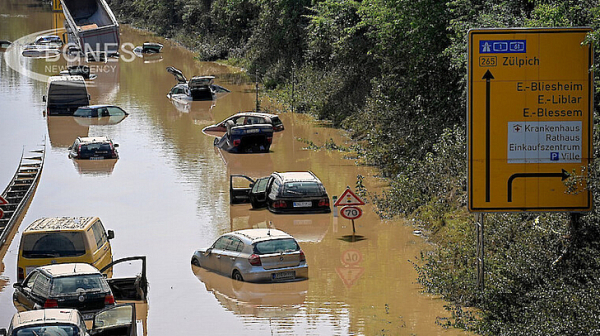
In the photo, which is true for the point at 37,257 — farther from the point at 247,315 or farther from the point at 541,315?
the point at 541,315

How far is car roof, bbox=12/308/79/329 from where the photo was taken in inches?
554

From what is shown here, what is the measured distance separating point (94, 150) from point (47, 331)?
2552cm

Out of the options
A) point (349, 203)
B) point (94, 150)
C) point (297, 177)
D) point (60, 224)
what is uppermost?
point (94, 150)

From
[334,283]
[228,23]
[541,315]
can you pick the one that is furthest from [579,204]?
[228,23]

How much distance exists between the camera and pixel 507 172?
652 inches

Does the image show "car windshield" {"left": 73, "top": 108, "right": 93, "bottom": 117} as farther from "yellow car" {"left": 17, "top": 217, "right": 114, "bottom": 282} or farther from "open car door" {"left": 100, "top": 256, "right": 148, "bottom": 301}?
"open car door" {"left": 100, "top": 256, "right": 148, "bottom": 301}

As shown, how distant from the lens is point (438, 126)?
3016 centimetres

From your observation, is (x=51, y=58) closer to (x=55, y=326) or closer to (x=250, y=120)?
(x=250, y=120)

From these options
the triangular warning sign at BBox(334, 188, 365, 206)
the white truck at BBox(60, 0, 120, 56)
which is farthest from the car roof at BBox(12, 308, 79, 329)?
the white truck at BBox(60, 0, 120, 56)

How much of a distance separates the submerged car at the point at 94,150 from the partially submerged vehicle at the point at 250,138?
5.01 m

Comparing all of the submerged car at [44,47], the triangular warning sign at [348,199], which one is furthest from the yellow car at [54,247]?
the submerged car at [44,47]

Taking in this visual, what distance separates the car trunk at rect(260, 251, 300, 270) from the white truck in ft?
196

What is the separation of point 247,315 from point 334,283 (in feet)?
9.73

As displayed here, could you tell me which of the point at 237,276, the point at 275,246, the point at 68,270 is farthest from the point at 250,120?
the point at 68,270
